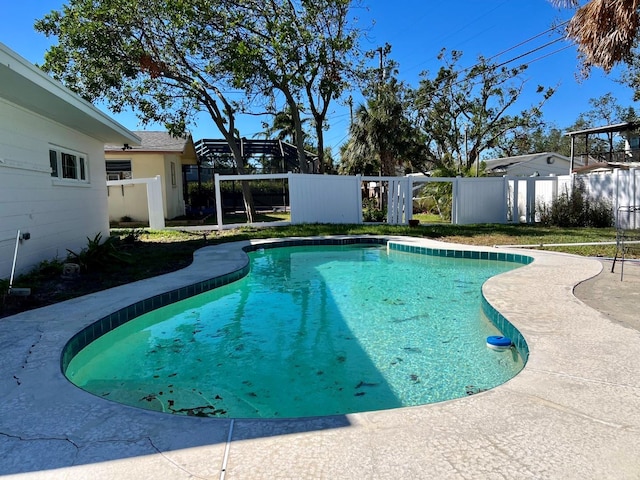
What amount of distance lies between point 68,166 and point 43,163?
1.57 metres

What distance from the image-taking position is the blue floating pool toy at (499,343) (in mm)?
4086

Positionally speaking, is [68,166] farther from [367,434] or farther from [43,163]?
[367,434]

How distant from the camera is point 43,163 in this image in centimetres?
734

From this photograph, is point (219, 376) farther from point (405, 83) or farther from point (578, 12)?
point (405, 83)

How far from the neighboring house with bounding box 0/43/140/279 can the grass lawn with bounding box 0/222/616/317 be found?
54 centimetres

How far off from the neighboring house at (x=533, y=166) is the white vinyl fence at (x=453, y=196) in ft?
39.0

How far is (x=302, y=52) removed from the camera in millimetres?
14406

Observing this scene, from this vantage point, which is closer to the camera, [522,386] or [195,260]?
[522,386]

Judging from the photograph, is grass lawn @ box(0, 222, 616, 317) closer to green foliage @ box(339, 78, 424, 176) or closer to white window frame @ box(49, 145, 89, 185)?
white window frame @ box(49, 145, 89, 185)

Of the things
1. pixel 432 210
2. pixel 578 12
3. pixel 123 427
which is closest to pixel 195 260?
pixel 123 427

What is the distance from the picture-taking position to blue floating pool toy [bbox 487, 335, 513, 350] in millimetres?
4086

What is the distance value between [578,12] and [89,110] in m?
8.51

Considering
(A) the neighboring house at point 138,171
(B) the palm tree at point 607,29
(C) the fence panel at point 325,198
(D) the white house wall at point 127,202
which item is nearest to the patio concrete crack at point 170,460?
(B) the palm tree at point 607,29

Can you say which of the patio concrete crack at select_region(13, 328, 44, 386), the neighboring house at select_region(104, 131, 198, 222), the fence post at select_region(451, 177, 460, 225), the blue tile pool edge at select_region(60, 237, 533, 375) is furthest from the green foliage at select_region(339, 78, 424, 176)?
the patio concrete crack at select_region(13, 328, 44, 386)
